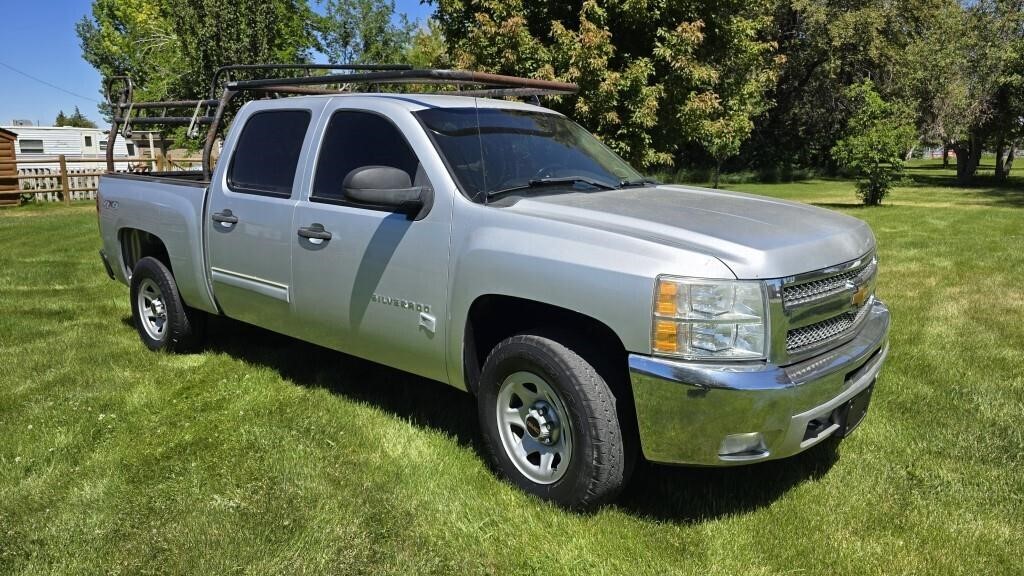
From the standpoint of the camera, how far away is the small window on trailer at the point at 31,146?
4388 cm

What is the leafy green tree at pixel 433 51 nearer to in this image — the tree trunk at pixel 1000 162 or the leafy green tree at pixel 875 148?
the leafy green tree at pixel 875 148

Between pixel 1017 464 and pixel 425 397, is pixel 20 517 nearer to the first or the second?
pixel 425 397

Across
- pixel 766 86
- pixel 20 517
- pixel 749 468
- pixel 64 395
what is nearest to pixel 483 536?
pixel 749 468

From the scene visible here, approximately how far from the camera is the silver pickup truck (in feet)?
9.75

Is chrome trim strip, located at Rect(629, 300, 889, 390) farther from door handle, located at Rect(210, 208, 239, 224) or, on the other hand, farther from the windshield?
door handle, located at Rect(210, 208, 239, 224)

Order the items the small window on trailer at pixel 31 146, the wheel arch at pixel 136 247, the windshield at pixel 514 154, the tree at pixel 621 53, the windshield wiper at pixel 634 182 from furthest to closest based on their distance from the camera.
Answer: the small window on trailer at pixel 31 146
the tree at pixel 621 53
the wheel arch at pixel 136 247
the windshield wiper at pixel 634 182
the windshield at pixel 514 154

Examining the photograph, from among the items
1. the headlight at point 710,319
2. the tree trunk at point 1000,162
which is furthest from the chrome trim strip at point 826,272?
the tree trunk at point 1000,162

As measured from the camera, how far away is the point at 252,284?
480 centimetres

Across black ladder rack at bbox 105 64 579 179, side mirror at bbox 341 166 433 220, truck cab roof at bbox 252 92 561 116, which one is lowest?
side mirror at bbox 341 166 433 220

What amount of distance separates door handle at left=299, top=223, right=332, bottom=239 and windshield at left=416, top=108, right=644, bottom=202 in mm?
823

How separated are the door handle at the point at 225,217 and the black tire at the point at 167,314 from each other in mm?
906

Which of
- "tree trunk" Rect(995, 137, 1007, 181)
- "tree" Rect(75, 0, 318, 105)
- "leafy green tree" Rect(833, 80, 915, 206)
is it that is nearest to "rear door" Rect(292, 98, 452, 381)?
"tree" Rect(75, 0, 318, 105)

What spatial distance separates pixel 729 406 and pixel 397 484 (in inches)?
65.5

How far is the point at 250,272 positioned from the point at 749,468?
3116 millimetres
